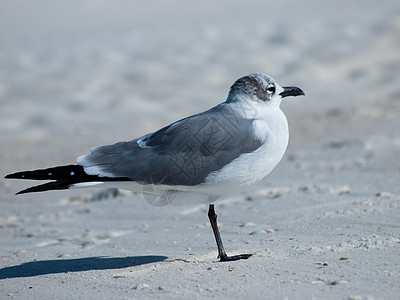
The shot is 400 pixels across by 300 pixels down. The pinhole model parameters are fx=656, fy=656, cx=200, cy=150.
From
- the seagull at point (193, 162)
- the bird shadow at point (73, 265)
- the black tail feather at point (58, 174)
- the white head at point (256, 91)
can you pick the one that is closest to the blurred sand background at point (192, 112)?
the bird shadow at point (73, 265)

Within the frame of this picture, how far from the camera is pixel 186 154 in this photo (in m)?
3.95

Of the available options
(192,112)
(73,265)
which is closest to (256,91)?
(73,265)

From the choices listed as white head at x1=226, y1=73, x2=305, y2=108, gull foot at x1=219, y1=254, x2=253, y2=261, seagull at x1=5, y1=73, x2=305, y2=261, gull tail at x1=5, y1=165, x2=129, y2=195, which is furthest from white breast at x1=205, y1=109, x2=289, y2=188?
gull tail at x1=5, y1=165, x2=129, y2=195

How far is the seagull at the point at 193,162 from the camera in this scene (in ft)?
12.6

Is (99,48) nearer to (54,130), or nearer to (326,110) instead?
(54,130)

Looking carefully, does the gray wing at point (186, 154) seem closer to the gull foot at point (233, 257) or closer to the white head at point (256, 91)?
the white head at point (256, 91)

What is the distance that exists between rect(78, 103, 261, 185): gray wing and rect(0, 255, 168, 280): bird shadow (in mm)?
532

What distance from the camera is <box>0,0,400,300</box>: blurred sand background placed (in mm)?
3629

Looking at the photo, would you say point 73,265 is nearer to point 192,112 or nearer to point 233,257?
point 233,257

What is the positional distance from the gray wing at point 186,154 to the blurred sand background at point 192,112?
0.54 metres

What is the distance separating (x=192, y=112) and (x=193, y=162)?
5.76m

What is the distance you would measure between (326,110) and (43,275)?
5.97 meters

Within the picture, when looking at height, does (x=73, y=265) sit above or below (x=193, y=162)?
below

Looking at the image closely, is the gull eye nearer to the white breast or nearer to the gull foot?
the white breast
